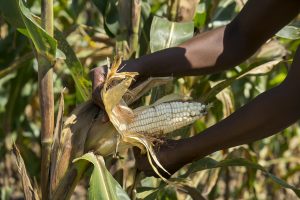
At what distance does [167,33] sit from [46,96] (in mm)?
522

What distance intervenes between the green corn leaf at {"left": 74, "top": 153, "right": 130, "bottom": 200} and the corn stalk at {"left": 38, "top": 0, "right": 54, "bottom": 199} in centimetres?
14

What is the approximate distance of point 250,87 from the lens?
11.7 ft

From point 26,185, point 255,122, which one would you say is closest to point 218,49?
point 255,122

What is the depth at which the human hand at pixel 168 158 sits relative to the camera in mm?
1730

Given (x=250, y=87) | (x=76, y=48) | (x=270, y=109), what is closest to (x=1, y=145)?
(x=76, y=48)

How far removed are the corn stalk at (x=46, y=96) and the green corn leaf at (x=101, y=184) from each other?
0.14 m

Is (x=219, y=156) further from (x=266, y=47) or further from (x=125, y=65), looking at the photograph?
(x=125, y=65)

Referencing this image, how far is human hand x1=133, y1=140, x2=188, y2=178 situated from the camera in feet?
5.67

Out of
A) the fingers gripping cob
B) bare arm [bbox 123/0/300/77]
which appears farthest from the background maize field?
bare arm [bbox 123/0/300/77]

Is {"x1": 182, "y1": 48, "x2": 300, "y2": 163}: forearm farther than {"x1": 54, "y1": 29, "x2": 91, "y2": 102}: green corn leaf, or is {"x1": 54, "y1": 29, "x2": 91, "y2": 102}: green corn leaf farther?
{"x1": 54, "y1": 29, "x2": 91, "y2": 102}: green corn leaf

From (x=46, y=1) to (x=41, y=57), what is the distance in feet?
0.48

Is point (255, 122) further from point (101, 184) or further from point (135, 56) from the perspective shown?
point (135, 56)

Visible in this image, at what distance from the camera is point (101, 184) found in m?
1.79

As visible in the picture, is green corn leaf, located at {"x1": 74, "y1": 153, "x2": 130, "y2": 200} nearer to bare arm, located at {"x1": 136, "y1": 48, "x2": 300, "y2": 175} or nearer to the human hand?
the human hand
